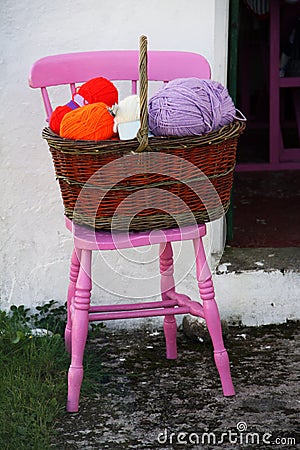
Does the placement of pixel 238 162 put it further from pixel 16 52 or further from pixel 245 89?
pixel 16 52

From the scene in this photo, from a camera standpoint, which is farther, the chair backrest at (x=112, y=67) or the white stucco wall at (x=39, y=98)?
the white stucco wall at (x=39, y=98)

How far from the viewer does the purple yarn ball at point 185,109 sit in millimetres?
2586

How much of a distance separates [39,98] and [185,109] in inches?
39.1

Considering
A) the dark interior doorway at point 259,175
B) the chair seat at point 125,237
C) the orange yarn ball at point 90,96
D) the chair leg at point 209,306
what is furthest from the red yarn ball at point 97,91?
the dark interior doorway at point 259,175

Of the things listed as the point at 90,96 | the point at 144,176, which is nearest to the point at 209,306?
the point at 144,176

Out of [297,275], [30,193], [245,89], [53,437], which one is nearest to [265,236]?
[297,275]

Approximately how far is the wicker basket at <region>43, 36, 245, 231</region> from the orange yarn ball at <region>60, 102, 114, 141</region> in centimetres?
4

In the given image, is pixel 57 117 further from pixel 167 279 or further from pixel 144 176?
pixel 167 279

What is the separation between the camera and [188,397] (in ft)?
9.66

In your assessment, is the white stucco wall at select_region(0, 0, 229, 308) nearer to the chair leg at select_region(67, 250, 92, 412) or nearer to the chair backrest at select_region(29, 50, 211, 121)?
the chair backrest at select_region(29, 50, 211, 121)

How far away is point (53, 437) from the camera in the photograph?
105 inches

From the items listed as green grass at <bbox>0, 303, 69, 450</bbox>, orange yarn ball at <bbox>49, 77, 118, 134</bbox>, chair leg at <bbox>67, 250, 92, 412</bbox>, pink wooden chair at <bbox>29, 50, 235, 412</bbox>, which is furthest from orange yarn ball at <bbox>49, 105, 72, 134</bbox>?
green grass at <bbox>0, 303, 69, 450</bbox>

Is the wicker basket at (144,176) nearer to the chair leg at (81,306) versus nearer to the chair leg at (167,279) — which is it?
the chair leg at (81,306)

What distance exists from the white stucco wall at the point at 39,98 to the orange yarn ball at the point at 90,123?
0.80 meters
